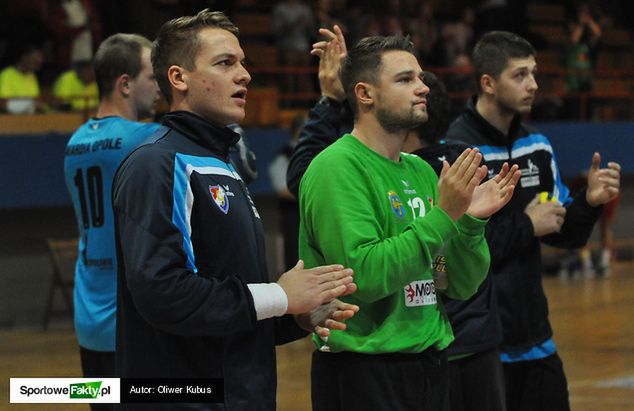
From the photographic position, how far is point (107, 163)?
17.4 ft

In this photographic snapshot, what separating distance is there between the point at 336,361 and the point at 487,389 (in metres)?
1.04

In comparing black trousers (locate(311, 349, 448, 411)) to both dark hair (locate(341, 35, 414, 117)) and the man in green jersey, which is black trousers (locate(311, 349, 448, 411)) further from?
dark hair (locate(341, 35, 414, 117))

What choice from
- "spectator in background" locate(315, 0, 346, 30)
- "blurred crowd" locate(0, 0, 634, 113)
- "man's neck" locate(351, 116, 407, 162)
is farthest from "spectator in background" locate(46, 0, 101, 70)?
"man's neck" locate(351, 116, 407, 162)

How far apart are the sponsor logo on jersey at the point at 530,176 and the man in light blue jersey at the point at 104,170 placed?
1865 millimetres

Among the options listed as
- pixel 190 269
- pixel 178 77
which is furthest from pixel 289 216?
pixel 190 269

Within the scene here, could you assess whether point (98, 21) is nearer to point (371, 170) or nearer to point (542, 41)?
point (542, 41)

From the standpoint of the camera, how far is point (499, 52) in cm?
600

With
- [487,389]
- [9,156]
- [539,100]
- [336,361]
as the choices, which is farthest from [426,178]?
[539,100]

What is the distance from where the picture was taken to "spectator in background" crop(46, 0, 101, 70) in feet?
49.3

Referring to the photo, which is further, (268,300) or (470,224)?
(470,224)

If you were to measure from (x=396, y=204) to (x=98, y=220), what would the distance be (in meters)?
1.63

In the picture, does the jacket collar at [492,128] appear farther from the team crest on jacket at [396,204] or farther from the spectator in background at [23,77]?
the spectator in background at [23,77]

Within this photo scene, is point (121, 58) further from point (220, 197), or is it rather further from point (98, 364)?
point (220, 197)

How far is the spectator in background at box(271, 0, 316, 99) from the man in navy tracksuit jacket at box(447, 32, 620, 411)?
12.0 meters
